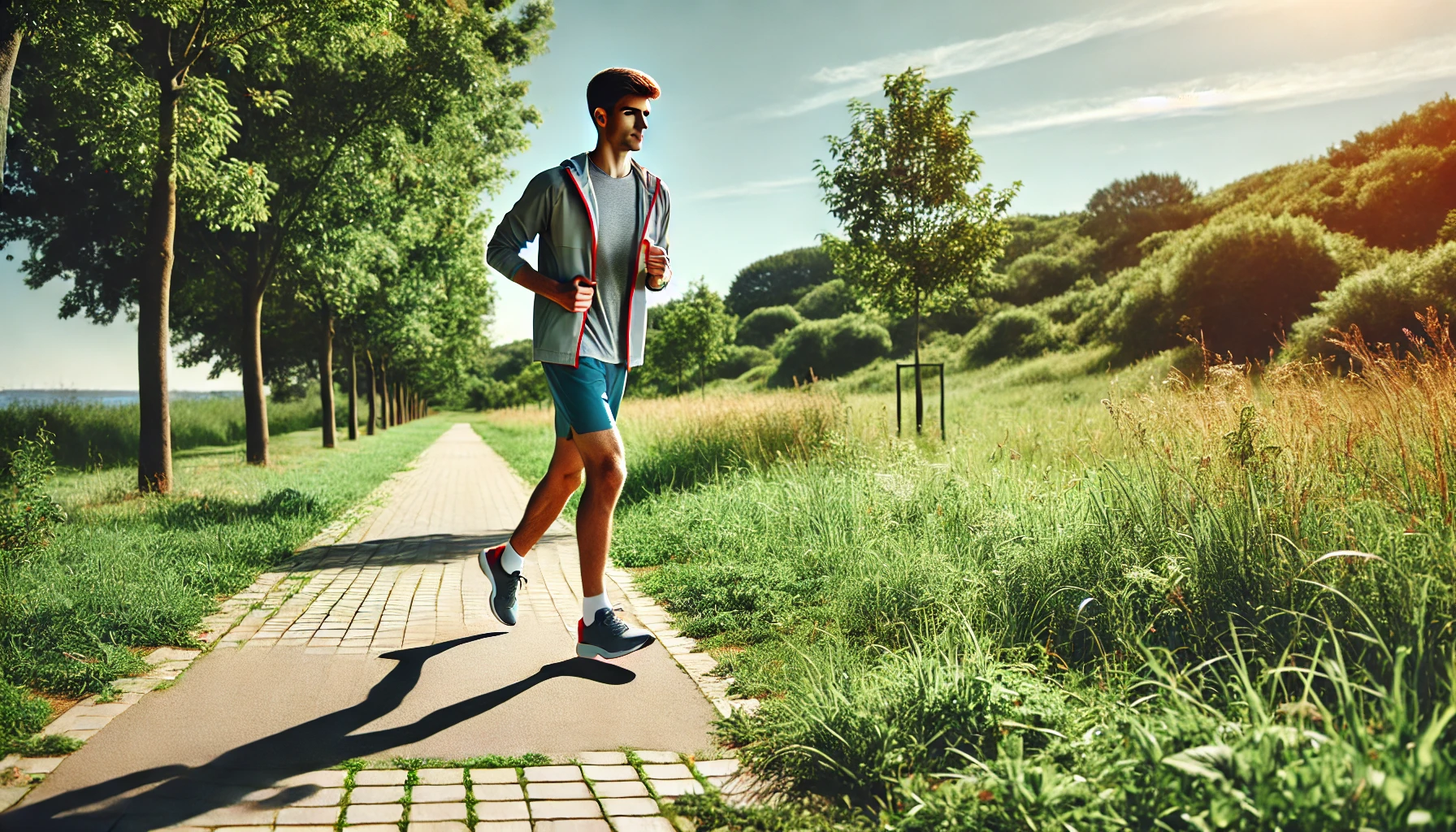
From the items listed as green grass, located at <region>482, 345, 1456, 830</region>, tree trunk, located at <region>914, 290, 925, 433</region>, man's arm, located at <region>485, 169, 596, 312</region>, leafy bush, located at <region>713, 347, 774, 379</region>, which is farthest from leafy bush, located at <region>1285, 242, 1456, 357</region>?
leafy bush, located at <region>713, 347, 774, 379</region>

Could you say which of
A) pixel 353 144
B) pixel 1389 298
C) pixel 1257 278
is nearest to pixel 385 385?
pixel 353 144

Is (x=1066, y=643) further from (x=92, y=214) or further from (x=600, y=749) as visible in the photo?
(x=92, y=214)

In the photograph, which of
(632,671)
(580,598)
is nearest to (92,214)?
→ (580,598)

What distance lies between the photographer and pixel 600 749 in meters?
3.04

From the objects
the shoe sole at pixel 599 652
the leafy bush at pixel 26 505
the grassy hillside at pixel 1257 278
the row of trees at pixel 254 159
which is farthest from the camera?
the grassy hillside at pixel 1257 278

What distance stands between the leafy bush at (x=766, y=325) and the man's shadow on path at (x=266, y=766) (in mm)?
81596

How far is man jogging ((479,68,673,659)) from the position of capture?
3.85 m

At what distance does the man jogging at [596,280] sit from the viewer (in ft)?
12.6

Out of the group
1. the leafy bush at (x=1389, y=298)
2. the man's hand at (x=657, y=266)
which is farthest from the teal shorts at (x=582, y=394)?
the leafy bush at (x=1389, y=298)

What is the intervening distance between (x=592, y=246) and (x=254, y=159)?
13160mm

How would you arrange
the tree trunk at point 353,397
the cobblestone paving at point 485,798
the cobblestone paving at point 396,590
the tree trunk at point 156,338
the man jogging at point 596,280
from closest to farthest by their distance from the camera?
1. the cobblestone paving at point 485,798
2. the man jogging at point 596,280
3. the cobblestone paving at point 396,590
4. the tree trunk at point 156,338
5. the tree trunk at point 353,397

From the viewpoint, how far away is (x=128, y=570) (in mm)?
5215

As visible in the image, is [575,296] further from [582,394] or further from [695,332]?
[695,332]

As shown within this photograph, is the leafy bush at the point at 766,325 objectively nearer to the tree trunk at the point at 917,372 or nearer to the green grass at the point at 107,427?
the green grass at the point at 107,427
